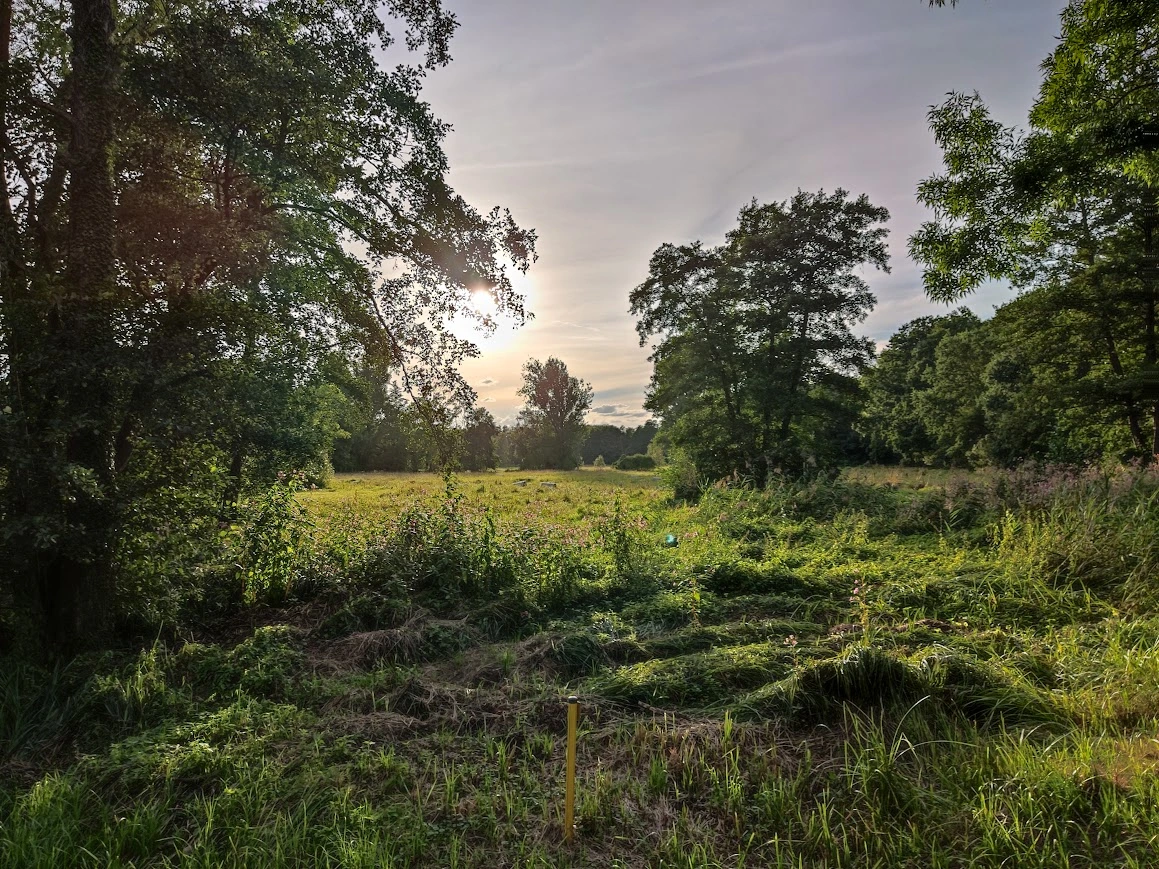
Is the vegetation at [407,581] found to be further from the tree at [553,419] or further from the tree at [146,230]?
the tree at [553,419]

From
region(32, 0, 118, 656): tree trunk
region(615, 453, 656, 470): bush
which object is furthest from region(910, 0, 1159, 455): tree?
region(615, 453, 656, 470): bush

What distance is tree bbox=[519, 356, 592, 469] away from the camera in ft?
182

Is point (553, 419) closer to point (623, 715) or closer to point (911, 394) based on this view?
point (911, 394)

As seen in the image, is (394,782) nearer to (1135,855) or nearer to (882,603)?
(1135,855)

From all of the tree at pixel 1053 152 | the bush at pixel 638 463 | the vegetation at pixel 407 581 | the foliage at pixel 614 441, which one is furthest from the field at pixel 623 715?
the foliage at pixel 614 441

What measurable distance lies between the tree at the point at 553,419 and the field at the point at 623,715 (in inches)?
1911

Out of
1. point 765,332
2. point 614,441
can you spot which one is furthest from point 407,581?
point 614,441

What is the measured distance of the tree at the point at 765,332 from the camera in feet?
56.5

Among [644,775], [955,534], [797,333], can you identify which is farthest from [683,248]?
[644,775]

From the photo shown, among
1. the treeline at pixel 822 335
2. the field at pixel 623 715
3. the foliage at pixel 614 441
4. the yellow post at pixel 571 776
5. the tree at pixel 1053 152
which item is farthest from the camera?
the foliage at pixel 614 441

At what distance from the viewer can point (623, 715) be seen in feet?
12.1

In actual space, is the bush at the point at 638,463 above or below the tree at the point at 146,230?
below

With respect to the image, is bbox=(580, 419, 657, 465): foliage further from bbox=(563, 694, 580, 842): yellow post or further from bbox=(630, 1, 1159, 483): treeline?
bbox=(563, 694, 580, 842): yellow post

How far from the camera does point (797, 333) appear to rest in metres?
17.7
